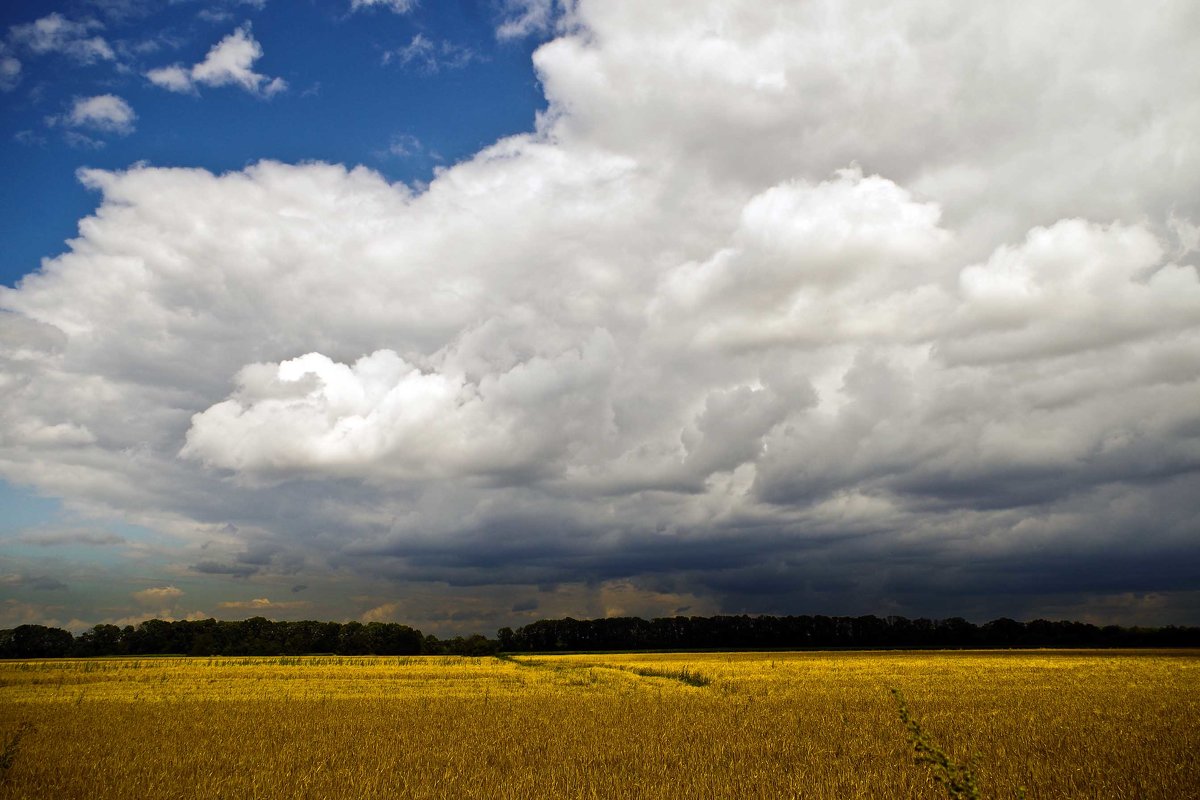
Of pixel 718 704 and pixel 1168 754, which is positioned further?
pixel 718 704

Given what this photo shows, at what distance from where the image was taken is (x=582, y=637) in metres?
144

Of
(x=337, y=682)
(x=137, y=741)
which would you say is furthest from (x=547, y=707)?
(x=337, y=682)

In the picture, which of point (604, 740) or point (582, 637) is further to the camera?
point (582, 637)

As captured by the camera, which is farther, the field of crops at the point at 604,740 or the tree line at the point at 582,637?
the tree line at the point at 582,637

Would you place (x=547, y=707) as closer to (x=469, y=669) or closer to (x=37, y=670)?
(x=469, y=669)

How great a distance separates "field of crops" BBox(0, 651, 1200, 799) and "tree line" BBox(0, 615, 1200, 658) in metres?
85.1

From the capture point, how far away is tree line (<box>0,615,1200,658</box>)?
105 meters

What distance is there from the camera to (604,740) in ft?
56.2

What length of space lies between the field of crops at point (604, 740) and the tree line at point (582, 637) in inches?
3350

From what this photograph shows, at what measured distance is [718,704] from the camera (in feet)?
80.7

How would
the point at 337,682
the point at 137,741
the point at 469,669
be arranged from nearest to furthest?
the point at 137,741, the point at 337,682, the point at 469,669

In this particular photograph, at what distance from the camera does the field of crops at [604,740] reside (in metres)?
12.8

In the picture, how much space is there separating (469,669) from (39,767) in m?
37.3

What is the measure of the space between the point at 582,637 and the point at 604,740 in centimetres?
13241
